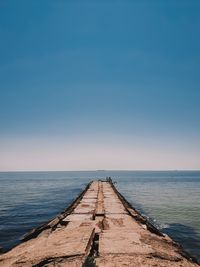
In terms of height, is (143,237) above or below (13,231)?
above

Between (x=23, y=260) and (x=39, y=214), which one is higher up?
(x=23, y=260)

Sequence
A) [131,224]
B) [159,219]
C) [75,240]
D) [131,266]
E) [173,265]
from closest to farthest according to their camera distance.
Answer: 1. [131,266]
2. [173,265]
3. [75,240]
4. [131,224]
5. [159,219]

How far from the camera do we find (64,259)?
22.0 ft

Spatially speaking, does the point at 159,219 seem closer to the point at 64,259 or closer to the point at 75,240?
the point at 75,240

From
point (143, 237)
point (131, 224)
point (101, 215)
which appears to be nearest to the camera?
point (143, 237)

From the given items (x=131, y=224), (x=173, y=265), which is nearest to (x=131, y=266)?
(x=173, y=265)

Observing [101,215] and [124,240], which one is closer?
[124,240]

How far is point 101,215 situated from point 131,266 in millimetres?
7921

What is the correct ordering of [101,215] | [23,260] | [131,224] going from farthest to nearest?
[101,215], [131,224], [23,260]

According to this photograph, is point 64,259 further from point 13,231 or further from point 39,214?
point 39,214

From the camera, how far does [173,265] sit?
21.9 feet

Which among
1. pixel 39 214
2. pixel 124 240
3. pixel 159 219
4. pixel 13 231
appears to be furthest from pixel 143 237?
pixel 39 214

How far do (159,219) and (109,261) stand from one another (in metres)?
19.5

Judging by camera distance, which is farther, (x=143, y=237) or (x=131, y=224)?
(x=131, y=224)
